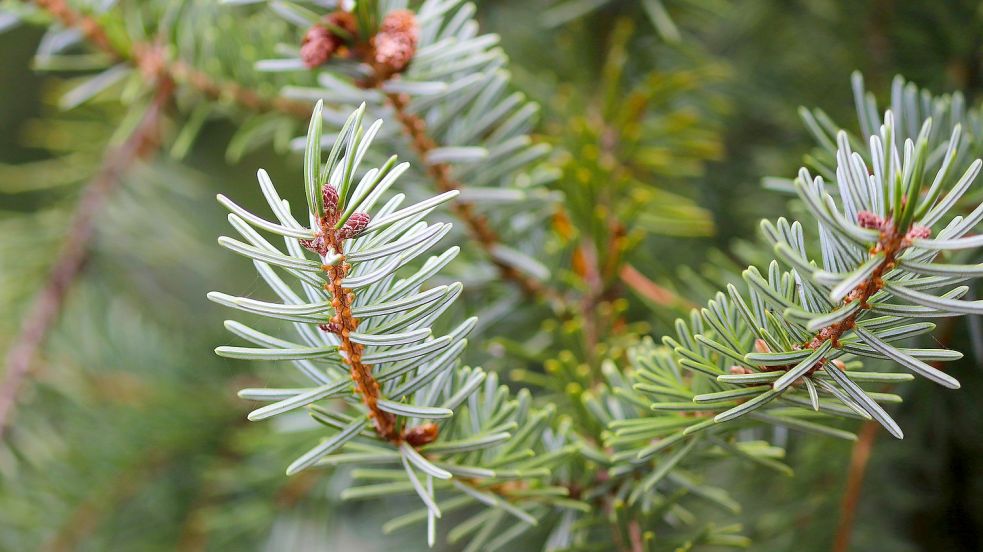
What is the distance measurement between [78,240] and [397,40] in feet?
1.47

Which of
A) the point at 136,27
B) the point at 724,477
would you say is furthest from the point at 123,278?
Answer: the point at 724,477

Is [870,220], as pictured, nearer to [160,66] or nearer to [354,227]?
[354,227]

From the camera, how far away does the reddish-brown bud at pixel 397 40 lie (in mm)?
298

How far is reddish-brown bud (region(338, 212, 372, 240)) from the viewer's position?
0.21 meters

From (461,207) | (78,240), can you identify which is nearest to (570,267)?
(461,207)

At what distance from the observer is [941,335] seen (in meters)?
0.40

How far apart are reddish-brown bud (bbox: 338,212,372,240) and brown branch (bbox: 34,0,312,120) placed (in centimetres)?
25

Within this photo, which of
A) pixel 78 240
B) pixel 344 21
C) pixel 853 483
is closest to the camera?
pixel 344 21

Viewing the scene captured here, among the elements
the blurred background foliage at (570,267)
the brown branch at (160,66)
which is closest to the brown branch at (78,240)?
the blurred background foliage at (570,267)

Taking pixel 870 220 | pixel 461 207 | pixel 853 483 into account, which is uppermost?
pixel 461 207

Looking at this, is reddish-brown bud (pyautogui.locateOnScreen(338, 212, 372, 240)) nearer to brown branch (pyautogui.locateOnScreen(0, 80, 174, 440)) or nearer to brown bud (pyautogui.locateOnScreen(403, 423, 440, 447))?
brown bud (pyautogui.locateOnScreen(403, 423, 440, 447))

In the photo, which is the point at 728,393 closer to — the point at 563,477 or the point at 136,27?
the point at 563,477

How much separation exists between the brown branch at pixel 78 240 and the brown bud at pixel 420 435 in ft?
1.37

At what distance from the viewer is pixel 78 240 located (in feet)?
2.03
